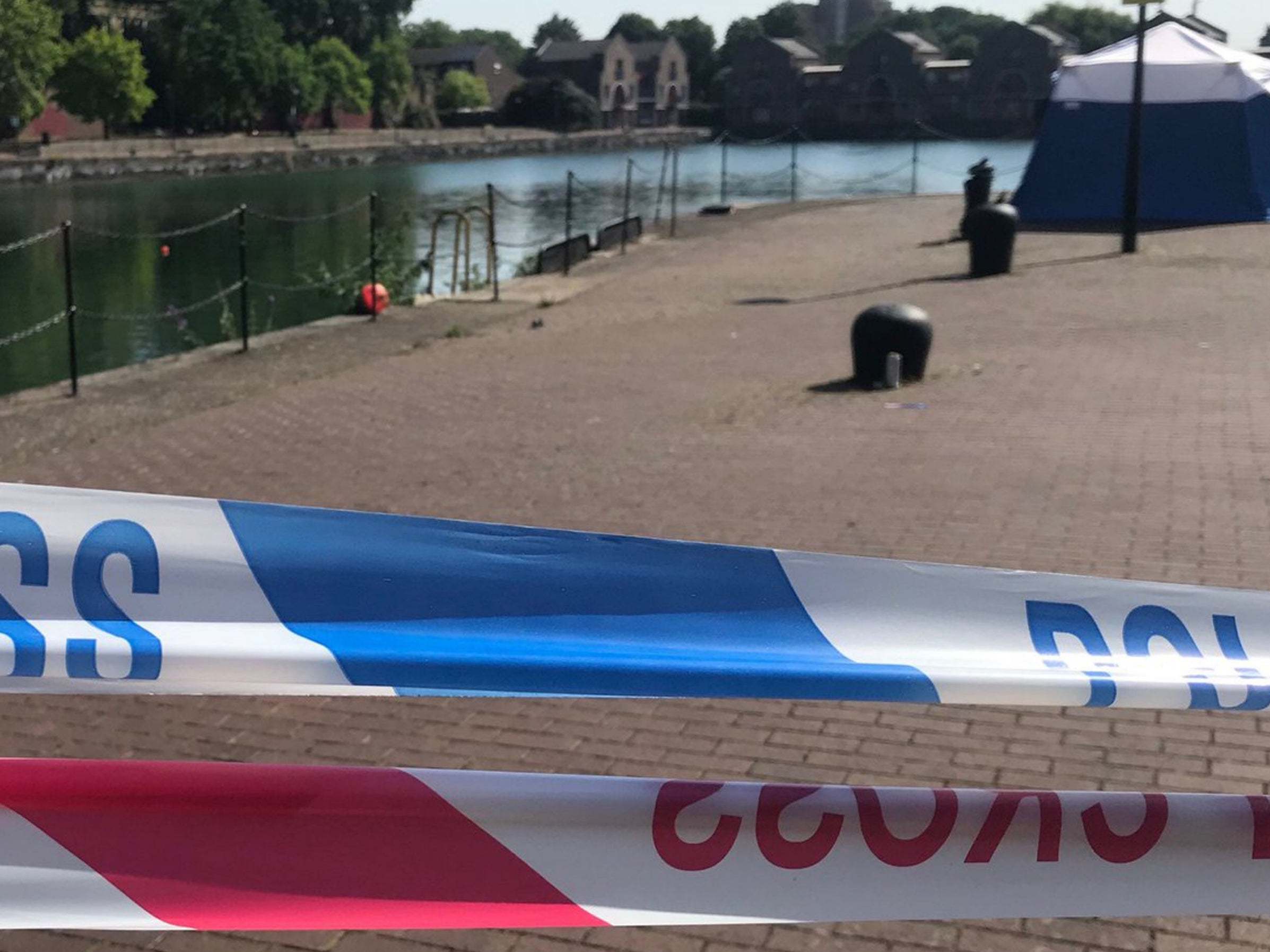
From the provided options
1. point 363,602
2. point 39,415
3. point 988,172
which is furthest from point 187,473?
point 988,172

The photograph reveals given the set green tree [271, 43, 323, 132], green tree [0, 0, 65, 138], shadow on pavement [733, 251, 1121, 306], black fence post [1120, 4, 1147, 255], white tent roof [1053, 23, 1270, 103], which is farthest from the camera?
green tree [271, 43, 323, 132]

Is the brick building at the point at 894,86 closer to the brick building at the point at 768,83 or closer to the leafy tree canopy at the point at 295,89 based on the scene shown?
the brick building at the point at 768,83

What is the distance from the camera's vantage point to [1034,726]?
4.98 meters

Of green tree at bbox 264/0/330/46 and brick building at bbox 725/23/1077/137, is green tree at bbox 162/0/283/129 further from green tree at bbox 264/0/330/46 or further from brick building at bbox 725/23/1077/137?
brick building at bbox 725/23/1077/137

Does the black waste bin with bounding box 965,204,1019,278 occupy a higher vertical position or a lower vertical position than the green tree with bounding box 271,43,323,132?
lower

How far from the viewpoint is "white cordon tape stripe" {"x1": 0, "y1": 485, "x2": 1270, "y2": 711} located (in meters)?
2.61

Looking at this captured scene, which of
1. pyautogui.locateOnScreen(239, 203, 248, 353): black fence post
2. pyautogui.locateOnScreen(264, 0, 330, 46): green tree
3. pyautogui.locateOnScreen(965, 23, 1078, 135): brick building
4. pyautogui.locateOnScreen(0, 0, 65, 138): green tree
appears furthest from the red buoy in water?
pyautogui.locateOnScreen(264, 0, 330, 46): green tree

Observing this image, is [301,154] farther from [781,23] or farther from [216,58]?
[781,23]

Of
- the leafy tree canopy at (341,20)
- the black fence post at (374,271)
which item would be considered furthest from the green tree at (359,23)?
the black fence post at (374,271)

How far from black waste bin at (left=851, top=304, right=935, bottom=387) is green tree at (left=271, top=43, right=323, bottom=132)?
93.6 metres

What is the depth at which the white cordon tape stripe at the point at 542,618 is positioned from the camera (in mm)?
2611

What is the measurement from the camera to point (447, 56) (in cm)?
14650

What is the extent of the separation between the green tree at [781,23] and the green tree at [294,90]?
243 feet

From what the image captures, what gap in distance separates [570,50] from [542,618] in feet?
501
